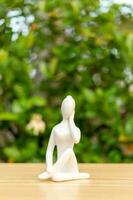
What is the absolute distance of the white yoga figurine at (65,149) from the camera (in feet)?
2.47

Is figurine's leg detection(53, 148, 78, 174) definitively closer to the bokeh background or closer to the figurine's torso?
the figurine's torso

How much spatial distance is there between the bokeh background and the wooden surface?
44cm

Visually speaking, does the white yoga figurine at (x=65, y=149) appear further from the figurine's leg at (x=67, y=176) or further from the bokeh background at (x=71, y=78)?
the bokeh background at (x=71, y=78)

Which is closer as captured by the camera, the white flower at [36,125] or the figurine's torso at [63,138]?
the figurine's torso at [63,138]

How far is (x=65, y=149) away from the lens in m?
0.77

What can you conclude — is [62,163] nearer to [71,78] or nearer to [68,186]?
[68,186]

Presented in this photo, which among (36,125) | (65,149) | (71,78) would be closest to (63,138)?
(65,149)

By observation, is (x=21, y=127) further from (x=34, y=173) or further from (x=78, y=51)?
(x=34, y=173)

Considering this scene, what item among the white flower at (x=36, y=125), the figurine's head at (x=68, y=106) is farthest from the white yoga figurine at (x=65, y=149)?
the white flower at (x=36, y=125)

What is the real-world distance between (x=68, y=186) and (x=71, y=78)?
743 millimetres

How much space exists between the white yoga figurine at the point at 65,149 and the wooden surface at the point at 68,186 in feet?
0.06

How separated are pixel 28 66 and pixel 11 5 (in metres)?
0.20

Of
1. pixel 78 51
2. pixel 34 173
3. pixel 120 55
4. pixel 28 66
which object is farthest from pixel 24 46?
pixel 34 173

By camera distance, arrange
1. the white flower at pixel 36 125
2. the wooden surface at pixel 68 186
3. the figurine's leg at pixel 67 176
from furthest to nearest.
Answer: the white flower at pixel 36 125
the figurine's leg at pixel 67 176
the wooden surface at pixel 68 186
